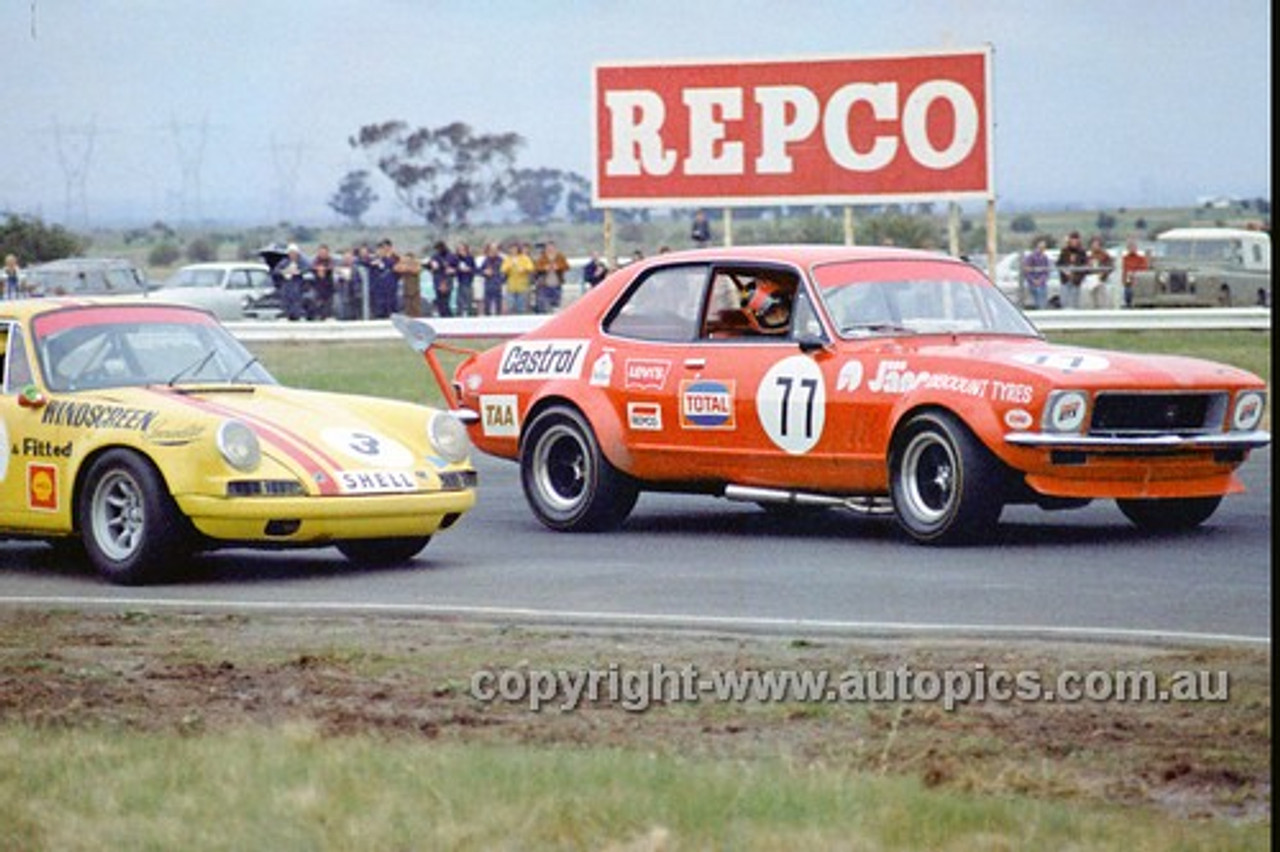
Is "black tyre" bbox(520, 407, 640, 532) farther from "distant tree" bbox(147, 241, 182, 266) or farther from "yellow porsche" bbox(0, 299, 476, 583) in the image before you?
"distant tree" bbox(147, 241, 182, 266)

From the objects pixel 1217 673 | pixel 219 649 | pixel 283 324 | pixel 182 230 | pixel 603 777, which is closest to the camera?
pixel 603 777

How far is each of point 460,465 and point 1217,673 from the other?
15.1 ft

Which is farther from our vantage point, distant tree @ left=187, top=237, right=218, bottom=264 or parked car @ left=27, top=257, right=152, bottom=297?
distant tree @ left=187, top=237, right=218, bottom=264

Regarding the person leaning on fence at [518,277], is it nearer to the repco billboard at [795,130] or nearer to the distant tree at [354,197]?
the repco billboard at [795,130]

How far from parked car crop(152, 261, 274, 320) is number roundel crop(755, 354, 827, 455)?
33449mm

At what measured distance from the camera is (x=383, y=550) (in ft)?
40.6

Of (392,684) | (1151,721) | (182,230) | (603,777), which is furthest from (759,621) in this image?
(182,230)

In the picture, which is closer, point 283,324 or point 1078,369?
point 1078,369

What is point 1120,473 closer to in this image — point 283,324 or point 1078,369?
point 1078,369

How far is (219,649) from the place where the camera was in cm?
951

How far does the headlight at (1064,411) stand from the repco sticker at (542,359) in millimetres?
2776

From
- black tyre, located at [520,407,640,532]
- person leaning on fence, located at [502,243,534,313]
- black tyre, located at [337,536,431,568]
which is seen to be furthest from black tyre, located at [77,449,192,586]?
person leaning on fence, located at [502,243,534,313]

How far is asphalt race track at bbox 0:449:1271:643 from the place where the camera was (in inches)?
393

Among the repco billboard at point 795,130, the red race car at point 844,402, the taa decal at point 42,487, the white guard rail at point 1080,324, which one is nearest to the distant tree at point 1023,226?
the repco billboard at point 795,130
